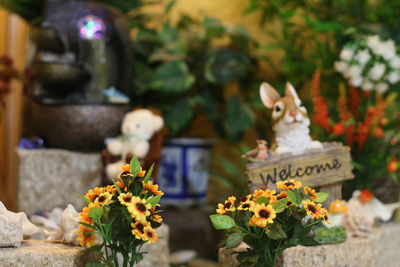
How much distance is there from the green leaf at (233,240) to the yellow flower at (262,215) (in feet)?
0.17

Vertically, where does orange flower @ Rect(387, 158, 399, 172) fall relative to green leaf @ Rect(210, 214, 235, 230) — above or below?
above

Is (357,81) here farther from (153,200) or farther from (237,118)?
(153,200)

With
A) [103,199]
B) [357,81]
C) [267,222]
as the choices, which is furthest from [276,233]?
[357,81]

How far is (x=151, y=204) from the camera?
3.51 feet

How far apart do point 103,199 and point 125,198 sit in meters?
0.06

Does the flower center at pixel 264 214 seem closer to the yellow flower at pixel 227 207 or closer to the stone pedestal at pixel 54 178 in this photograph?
the yellow flower at pixel 227 207

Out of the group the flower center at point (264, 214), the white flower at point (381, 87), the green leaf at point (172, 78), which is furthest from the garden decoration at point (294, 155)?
the green leaf at point (172, 78)

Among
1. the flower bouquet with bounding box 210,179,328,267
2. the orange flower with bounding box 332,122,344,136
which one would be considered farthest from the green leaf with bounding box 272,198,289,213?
the orange flower with bounding box 332,122,344,136

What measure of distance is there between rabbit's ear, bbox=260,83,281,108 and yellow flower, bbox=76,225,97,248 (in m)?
0.63

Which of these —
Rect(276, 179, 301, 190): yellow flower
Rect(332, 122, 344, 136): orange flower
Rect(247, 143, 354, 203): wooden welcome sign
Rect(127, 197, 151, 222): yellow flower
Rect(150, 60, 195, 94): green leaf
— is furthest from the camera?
Rect(150, 60, 195, 94): green leaf

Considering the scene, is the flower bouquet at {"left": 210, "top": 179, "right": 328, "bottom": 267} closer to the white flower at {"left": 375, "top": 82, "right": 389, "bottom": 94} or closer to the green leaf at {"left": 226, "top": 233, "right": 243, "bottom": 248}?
the green leaf at {"left": 226, "top": 233, "right": 243, "bottom": 248}

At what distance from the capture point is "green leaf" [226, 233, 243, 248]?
108 centimetres

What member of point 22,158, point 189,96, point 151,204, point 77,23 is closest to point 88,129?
point 22,158

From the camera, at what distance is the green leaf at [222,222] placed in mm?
1077
